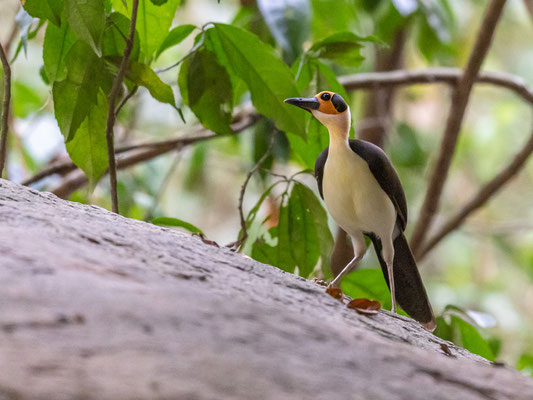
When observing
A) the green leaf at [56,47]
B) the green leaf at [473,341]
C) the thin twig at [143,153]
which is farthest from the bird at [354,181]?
the thin twig at [143,153]

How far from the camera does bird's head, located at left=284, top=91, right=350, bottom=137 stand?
1.84 metres

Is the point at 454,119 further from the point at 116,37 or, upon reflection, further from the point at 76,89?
the point at 76,89

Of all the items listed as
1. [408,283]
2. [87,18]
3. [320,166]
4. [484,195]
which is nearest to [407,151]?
[484,195]

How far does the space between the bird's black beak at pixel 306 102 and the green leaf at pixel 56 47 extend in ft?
1.98

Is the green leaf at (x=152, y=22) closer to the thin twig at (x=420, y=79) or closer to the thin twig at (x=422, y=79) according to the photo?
the thin twig at (x=420, y=79)

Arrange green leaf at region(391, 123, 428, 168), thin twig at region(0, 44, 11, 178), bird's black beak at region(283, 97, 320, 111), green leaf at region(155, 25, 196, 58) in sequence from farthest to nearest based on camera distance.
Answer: green leaf at region(391, 123, 428, 168) → green leaf at region(155, 25, 196, 58) → bird's black beak at region(283, 97, 320, 111) → thin twig at region(0, 44, 11, 178)

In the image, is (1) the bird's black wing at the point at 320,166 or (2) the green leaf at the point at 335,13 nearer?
(1) the bird's black wing at the point at 320,166

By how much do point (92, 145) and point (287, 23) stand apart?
75 cm

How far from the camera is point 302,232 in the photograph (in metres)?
2.17

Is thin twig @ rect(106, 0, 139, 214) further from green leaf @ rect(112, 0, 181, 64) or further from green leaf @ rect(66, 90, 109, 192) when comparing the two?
green leaf @ rect(112, 0, 181, 64)

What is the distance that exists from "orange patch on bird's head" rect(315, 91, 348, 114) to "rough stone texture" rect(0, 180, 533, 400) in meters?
0.64

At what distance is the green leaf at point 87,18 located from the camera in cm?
165

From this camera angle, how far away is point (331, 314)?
A: 4.31ft

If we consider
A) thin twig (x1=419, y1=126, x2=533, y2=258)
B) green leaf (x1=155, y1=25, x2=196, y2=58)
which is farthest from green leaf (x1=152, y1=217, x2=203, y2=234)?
thin twig (x1=419, y1=126, x2=533, y2=258)
